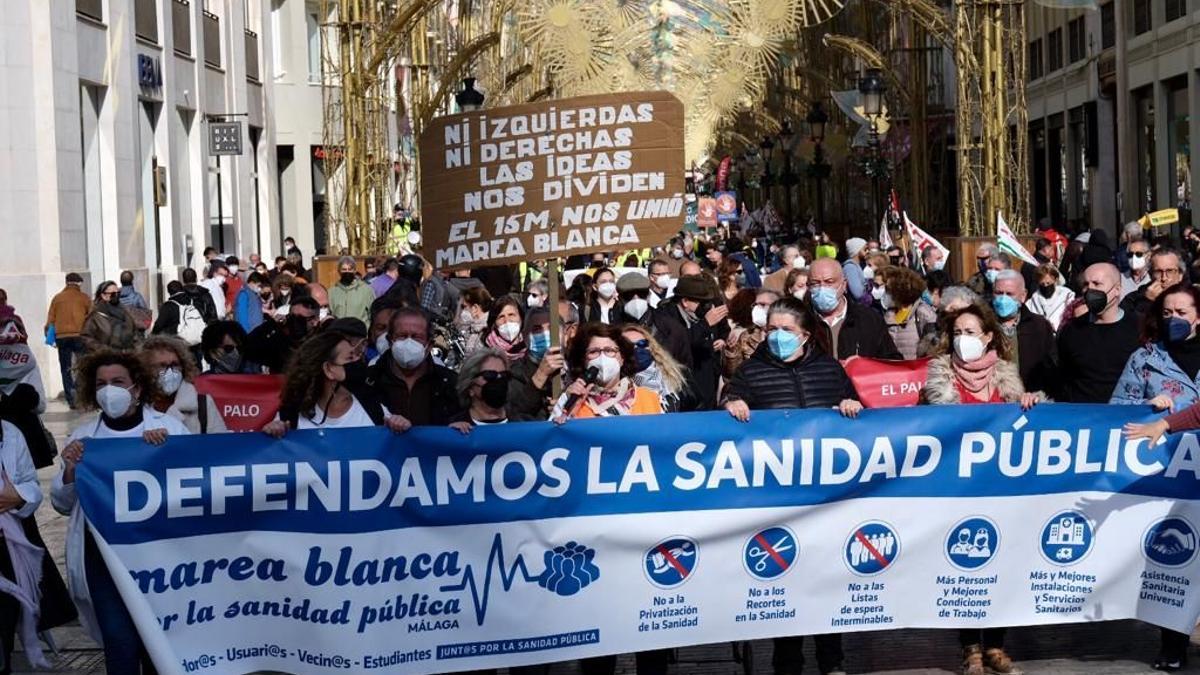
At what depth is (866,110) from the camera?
33.1 meters

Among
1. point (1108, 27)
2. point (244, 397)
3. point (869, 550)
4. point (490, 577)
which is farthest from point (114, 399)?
point (1108, 27)

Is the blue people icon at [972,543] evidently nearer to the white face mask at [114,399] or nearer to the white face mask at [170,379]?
the white face mask at [114,399]

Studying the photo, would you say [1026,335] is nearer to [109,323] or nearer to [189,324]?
[189,324]

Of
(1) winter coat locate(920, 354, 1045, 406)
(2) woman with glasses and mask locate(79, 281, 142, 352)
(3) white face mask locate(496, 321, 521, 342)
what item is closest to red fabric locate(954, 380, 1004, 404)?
(1) winter coat locate(920, 354, 1045, 406)

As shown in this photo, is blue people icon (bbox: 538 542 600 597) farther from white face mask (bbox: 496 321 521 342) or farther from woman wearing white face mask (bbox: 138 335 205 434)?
white face mask (bbox: 496 321 521 342)

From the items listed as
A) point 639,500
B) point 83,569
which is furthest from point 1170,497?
point 83,569

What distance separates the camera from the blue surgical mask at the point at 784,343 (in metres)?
9.00

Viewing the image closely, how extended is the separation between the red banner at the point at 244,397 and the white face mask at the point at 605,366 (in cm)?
330

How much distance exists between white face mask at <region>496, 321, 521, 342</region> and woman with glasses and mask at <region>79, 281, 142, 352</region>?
Result: 33.4 feet

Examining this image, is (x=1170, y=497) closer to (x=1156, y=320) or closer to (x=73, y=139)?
(x=1156, y=320)

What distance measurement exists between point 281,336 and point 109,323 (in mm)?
Answer: 8947

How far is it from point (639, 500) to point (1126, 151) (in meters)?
36.9

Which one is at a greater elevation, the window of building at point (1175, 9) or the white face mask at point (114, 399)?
the window of building at point (1175, 9)

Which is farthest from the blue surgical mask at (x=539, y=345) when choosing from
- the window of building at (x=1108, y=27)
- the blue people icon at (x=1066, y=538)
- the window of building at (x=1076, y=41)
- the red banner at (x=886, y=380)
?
the window of building at (x=1076, y=41)
